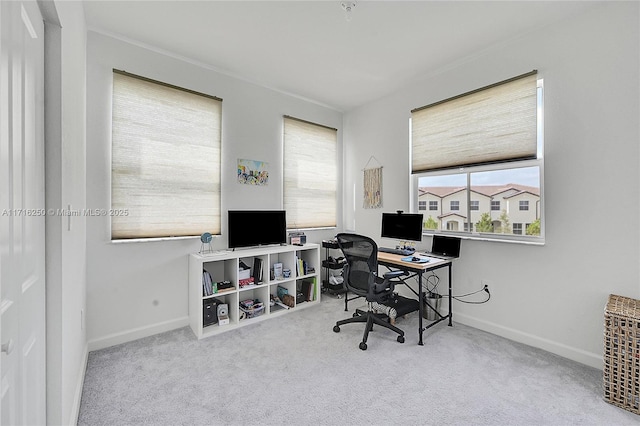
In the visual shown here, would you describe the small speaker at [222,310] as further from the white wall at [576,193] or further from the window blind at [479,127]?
the window blind at [479,127]

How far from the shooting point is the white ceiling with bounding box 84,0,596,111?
2252mm

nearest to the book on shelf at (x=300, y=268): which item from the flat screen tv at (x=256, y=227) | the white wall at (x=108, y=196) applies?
the flat screen tv at (x=256, y=227)

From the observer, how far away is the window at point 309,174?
3928 millimetres

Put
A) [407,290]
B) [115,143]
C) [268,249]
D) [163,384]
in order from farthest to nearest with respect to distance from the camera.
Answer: [407,290], [268,249], [115,143], [163,384]

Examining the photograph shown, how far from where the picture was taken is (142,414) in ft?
5.74

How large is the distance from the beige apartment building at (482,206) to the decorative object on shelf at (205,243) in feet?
8.30

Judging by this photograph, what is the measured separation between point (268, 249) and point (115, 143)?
1839mm

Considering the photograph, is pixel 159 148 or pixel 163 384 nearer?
pixel 163 384

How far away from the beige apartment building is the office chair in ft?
3.31

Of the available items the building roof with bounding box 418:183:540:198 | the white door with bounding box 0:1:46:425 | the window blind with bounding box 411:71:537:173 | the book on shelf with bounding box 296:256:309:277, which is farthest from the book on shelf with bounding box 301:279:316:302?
the white door with bounding box 0:1:46:425

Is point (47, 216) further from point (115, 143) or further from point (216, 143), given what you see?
point (216, 143)

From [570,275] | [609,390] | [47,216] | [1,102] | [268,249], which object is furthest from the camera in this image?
[268,249]

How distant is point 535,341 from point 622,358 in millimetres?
791

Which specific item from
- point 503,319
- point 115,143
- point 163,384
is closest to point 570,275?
point 503,319
